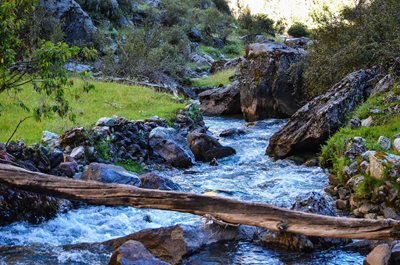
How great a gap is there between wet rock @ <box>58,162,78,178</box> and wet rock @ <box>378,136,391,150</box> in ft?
20.2

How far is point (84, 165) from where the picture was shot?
1046cm

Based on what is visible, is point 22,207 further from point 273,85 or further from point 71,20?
point 71,20

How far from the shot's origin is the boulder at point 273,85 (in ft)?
61.5

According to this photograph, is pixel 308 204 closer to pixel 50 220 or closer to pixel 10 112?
pixel 50 220

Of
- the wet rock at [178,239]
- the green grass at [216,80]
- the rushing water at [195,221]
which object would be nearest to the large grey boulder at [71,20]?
the green grass at [216,80]

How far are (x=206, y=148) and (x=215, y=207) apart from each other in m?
8.24

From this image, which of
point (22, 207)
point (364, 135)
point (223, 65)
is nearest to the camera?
point (22, 207)

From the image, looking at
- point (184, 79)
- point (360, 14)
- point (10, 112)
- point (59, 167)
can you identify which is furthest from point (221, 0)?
point (59, 167)

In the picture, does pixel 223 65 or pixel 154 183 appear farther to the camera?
pixel 223 65

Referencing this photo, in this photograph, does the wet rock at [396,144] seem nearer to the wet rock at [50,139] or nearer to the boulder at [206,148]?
the boulder at [206,148]

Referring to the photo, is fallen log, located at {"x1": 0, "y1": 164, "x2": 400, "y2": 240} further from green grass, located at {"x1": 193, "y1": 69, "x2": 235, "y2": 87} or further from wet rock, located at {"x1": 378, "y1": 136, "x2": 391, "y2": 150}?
green grass, located at {"x1": 193, "y1": 69, "x2": 235, "y2": 87}

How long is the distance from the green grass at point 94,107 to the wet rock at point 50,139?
0.16 meters

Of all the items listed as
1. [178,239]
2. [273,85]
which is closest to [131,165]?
[178,239]

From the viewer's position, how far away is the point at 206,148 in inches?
515
